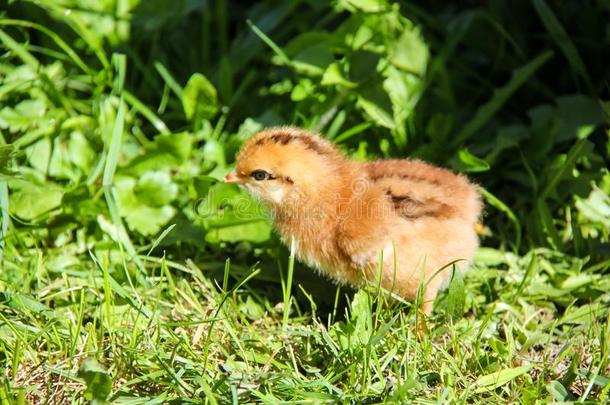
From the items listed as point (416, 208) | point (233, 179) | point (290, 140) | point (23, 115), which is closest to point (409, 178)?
point (416, 208)

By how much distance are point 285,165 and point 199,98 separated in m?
Result: 0.96

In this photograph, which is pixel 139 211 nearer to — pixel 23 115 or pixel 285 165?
pixel 23 115

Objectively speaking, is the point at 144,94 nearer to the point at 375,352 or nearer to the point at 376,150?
the point at 376,150

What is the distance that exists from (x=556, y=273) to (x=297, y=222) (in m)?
1.15

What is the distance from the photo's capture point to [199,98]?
3783mm

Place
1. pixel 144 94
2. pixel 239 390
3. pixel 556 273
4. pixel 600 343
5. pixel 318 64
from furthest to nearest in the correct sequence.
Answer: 1. pixel 144 94
2. pixel 318 64
3. pixel 556 273
4. pixel 600 343
5. pixel 239 390

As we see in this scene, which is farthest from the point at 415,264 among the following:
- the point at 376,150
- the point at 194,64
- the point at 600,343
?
the point at 194,64

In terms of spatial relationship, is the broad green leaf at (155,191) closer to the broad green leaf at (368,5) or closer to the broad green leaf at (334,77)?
the broad green leaf at (334,77)

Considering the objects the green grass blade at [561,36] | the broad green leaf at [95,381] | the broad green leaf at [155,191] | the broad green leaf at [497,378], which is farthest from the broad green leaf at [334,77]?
the broad green leaf at [95,381]

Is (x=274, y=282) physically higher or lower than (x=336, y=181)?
lower

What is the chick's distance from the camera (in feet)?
9.73

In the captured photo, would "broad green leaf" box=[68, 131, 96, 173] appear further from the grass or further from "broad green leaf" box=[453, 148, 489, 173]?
"broad green leaf" box=[453, 148, 489, 173]

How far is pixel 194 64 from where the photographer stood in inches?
172

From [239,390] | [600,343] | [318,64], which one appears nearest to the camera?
[239,390]
